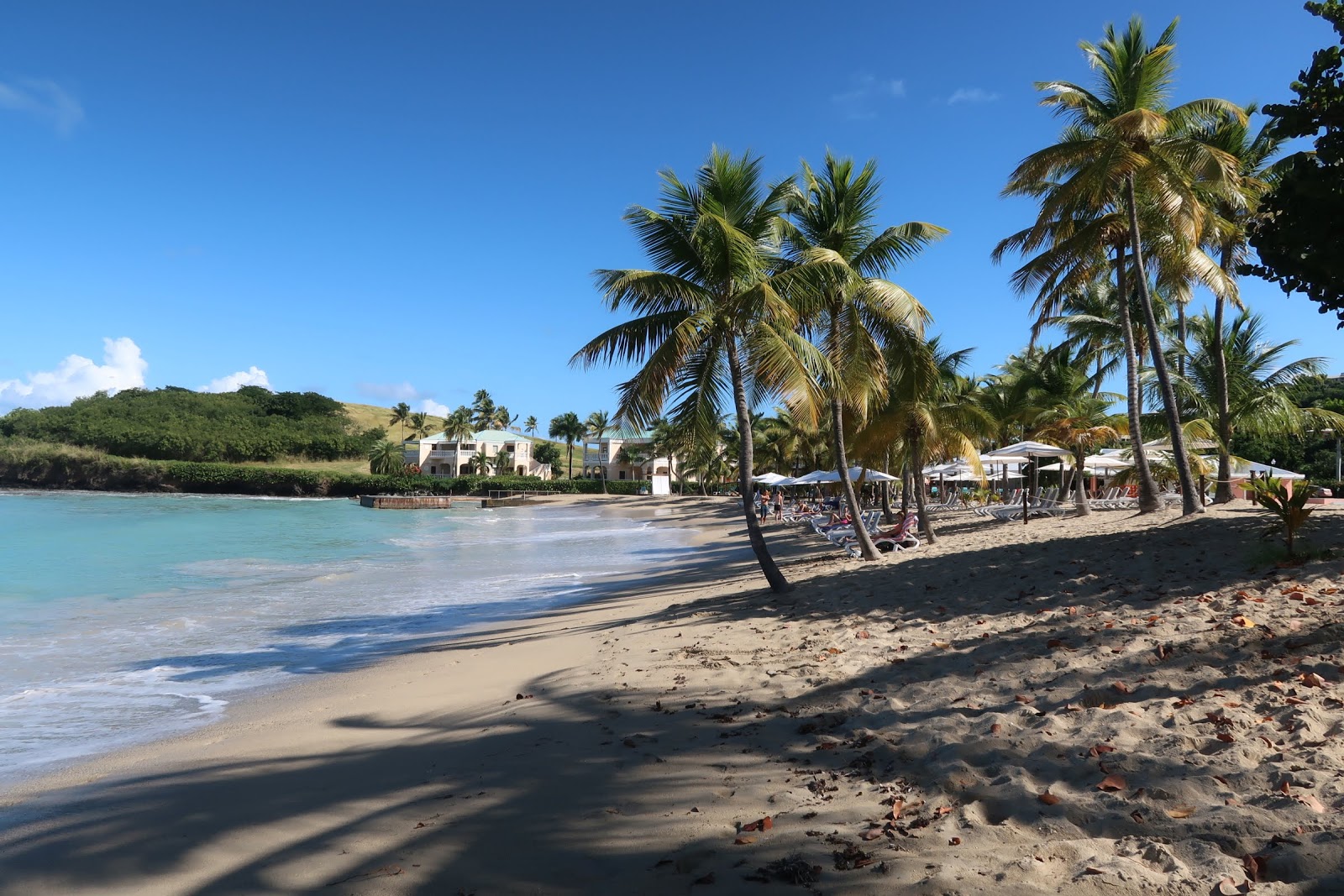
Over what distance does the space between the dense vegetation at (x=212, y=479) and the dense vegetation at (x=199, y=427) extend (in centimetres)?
338

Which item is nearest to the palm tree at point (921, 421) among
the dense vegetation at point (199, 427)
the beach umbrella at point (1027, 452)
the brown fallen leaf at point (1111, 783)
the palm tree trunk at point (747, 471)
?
the beach umbrella at point (1027, 452)

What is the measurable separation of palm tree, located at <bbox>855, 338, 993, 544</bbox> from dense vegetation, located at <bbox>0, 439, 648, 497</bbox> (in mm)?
65602

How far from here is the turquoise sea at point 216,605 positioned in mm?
7730

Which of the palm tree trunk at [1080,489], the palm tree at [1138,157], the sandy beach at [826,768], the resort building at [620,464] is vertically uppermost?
the palm tree at [1138,157]

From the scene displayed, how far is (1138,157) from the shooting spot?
11.4 meters

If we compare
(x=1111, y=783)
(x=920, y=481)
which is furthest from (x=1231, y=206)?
(x=1111, y=783)

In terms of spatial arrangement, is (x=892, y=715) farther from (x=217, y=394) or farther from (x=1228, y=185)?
(x=217, y=394)

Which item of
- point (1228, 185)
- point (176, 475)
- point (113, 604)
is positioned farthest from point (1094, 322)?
point (176, 475)

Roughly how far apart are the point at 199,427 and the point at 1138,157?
357 feet

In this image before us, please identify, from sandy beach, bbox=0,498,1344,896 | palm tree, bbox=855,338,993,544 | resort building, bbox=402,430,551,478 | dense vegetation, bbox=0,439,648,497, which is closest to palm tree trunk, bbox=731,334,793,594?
sandy beach, bbox=0,498,1344,896

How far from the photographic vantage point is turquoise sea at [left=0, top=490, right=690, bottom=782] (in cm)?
773

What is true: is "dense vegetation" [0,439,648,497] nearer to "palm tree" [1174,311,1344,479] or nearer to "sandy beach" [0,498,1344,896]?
"palm tree" [1174,311,1344,479]

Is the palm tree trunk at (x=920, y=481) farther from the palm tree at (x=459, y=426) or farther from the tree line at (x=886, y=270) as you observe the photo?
the palm tree at (x=459, y=426)

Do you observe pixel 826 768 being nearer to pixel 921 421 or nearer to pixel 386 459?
pixel 921 421
